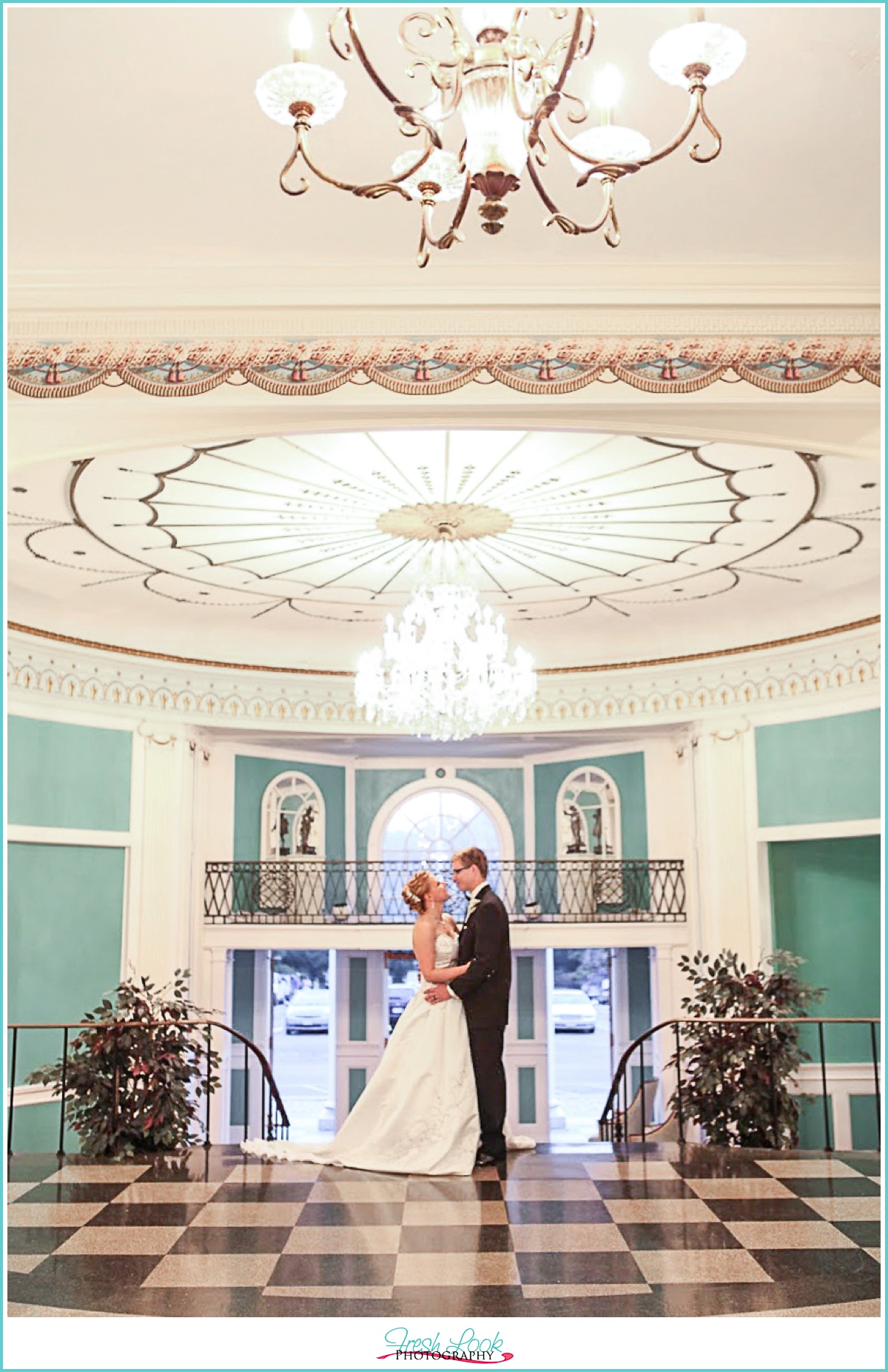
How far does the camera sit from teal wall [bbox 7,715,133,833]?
35.7ft

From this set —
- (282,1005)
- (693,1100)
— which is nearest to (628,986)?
(693,1100)

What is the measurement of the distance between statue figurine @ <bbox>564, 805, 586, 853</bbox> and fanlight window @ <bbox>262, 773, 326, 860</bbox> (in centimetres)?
289

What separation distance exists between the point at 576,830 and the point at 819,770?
3.44 m

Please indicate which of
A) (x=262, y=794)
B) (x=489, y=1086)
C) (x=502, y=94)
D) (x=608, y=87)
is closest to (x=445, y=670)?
(x=489, y=1086)

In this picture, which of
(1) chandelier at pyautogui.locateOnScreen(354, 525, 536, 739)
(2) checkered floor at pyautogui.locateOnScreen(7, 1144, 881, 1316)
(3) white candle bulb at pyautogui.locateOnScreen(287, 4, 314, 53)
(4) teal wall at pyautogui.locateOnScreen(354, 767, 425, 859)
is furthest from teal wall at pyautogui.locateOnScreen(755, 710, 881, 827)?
(3) white candle bulb at pyautogui.locateOnScreen(287, 4, 314, 53)

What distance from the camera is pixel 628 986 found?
1424 centimetres

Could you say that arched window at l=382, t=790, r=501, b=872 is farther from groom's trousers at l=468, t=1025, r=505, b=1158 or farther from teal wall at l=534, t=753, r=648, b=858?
groom's trousers at l=468, t=1025, r=505, b=1158

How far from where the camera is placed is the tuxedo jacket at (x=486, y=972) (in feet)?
22.7

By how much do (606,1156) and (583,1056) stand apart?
16.5 metres

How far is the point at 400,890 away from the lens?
14695 mm

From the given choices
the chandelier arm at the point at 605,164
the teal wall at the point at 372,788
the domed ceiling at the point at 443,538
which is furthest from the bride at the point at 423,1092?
the teal wall at the point at 372,788

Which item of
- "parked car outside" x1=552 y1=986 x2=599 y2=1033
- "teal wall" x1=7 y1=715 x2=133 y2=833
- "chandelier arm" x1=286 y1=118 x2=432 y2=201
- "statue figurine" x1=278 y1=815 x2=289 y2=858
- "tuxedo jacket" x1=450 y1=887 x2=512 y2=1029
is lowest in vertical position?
"parked car outside" x1=552 y1=986 x2=599 y2=1033

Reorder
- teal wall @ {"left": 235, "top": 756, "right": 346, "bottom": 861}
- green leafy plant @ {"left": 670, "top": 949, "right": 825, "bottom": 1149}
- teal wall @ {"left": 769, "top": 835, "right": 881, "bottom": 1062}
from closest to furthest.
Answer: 1. green leafy plant @ {"left": 670, "top": 949, "right": 825, "bottom": 1149}
2. teal wall @ {"left": 769, "top": 835, "right": 881, "bottom": 1062}
3. teal wall @ {"left": 235, "top": 756, "right": 346, "bottom": 861}

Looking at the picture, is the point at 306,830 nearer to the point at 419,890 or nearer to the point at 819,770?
the point at 819,770
